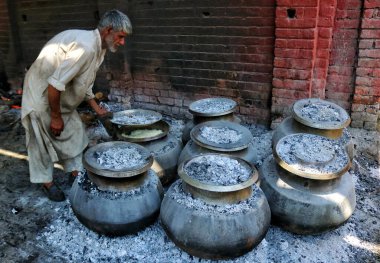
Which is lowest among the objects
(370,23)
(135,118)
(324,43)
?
(135,118)

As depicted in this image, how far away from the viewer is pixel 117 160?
3.10 m

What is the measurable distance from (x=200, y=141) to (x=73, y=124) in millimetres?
1433

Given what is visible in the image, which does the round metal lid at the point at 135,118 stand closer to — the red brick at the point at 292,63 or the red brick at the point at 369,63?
the red brick at the point at 292,63

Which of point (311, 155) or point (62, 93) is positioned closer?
point (311, 155)

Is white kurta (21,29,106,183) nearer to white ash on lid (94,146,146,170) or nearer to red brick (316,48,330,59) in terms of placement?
white ash on lid (94,146,146,170)

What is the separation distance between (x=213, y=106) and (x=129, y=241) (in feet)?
6.09

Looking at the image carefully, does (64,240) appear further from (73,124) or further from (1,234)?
(73,124)

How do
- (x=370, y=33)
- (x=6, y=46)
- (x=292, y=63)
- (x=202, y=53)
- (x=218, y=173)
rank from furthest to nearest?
(x=6, y=46), (x=202, y=53), (x=292, y=63), (x=370, y=33), (x=218, y=173)

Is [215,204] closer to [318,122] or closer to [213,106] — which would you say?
[318,122]

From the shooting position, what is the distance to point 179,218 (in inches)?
106

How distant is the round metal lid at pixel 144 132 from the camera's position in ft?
11.9

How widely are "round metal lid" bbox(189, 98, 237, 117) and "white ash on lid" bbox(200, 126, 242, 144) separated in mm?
226

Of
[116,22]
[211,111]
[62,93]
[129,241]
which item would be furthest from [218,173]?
[62,93]

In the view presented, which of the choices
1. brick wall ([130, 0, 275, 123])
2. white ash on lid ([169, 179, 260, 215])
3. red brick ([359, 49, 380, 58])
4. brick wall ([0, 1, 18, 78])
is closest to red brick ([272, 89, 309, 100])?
brick wall ([130, 0, 275, 123])
